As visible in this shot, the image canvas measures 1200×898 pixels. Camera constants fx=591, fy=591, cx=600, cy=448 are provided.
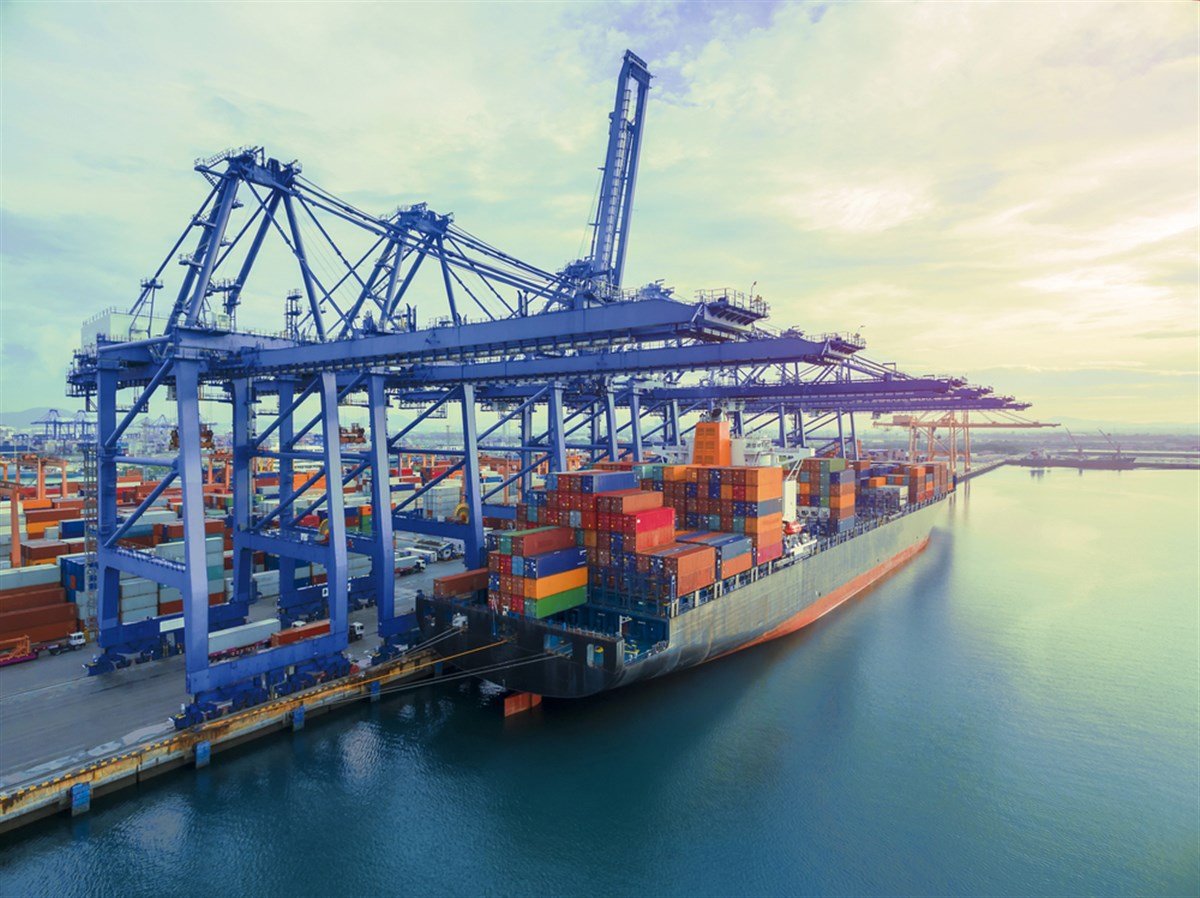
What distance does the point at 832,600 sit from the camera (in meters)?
35.1

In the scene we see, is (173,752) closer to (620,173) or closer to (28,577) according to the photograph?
(28,577)

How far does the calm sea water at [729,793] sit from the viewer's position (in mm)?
13617

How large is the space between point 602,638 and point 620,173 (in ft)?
92.1

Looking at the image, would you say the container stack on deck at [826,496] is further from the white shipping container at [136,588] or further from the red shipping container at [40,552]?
the red shipping container at [40,552]

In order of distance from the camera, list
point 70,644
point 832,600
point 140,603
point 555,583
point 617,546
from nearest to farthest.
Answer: point 555,583
point 617,546
point 70,644
point 140,603
point 832,600

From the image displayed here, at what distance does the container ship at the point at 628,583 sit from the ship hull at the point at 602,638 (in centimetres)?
5

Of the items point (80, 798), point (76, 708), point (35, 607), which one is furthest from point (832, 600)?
point (35, 607)

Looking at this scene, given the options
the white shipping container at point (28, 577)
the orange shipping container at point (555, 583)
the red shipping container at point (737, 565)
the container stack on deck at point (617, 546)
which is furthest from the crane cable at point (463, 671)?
the white shipping container at point (28, 577)

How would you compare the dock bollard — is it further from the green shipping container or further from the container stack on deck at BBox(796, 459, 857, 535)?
the container stack on deck at BBox(796, 459, 857, 535)

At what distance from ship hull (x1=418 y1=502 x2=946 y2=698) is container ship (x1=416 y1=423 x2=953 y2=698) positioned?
5 centimetres

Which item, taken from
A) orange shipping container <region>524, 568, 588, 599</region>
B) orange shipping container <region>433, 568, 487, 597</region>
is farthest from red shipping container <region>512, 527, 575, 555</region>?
orange shipping container <region>433, 568, 487, 597</region>

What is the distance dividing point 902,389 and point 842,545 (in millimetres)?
9777

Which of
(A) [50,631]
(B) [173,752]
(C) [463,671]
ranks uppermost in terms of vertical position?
(A) [50,631]

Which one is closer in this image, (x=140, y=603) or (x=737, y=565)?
(x=140, y=603)
